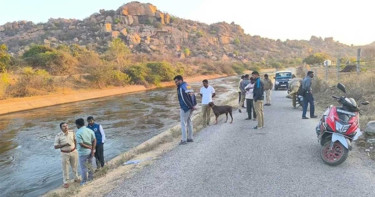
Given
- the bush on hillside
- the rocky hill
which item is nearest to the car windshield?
the bush on hillside

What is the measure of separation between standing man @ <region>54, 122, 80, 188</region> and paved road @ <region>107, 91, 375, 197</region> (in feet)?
6.77

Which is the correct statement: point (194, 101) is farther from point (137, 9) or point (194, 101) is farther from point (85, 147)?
point (137, 9)

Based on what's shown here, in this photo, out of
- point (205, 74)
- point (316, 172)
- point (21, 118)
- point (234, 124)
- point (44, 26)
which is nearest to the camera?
point (316, 172)

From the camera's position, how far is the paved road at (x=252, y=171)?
5.40 metres

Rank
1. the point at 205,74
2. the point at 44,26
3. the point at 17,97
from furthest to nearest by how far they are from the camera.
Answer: the point at 44,26 < the point at 205,74 < the point at 17,97

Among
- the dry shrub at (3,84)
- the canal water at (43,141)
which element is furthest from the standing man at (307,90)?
the dry shrub at (3,84)

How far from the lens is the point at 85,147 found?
24.9 feet

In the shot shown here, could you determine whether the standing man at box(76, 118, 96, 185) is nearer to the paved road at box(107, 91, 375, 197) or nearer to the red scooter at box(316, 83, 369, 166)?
the paved road at box(107, 91, 375, 197)

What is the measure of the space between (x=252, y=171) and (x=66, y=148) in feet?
14.6

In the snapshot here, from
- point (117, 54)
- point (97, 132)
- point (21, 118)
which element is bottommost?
point (21, 118)

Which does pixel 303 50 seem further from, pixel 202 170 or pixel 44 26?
pixel 202 170

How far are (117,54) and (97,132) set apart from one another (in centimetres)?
4875

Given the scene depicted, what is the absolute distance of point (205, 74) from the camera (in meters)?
74.0

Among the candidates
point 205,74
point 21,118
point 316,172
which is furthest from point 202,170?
point 205,74
